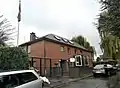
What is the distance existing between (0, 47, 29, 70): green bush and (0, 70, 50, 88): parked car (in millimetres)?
5696

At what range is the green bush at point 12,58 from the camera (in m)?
14.4

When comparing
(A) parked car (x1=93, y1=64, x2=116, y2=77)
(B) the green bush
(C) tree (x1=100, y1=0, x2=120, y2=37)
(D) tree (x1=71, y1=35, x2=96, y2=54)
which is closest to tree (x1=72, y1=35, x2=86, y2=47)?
(D) tree (x1=71, y1=35, x2=96, y2=54)

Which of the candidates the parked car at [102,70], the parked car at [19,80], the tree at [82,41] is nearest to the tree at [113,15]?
the parked car at [19,80]

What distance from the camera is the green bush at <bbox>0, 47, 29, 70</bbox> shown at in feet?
47.3

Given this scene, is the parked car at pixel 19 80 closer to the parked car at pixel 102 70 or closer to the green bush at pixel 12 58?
the green bush at pixel 12 58

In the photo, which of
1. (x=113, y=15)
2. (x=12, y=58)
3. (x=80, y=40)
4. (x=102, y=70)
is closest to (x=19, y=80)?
(x=113, y=15)

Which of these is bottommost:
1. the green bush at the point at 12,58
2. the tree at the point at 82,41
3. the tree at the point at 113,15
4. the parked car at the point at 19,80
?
the parked car at the point at 19,80

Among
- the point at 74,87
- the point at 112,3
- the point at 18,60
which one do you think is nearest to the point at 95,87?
the point at 74,87

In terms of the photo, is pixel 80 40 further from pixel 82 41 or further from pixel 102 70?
pixel 102 70

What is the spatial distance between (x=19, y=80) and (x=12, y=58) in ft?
23.7

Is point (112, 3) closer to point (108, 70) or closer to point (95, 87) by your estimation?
point (95, 87)

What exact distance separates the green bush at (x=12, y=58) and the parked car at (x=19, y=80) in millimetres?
5696

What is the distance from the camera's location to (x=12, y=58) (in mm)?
14852

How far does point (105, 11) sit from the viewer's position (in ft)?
45.6
